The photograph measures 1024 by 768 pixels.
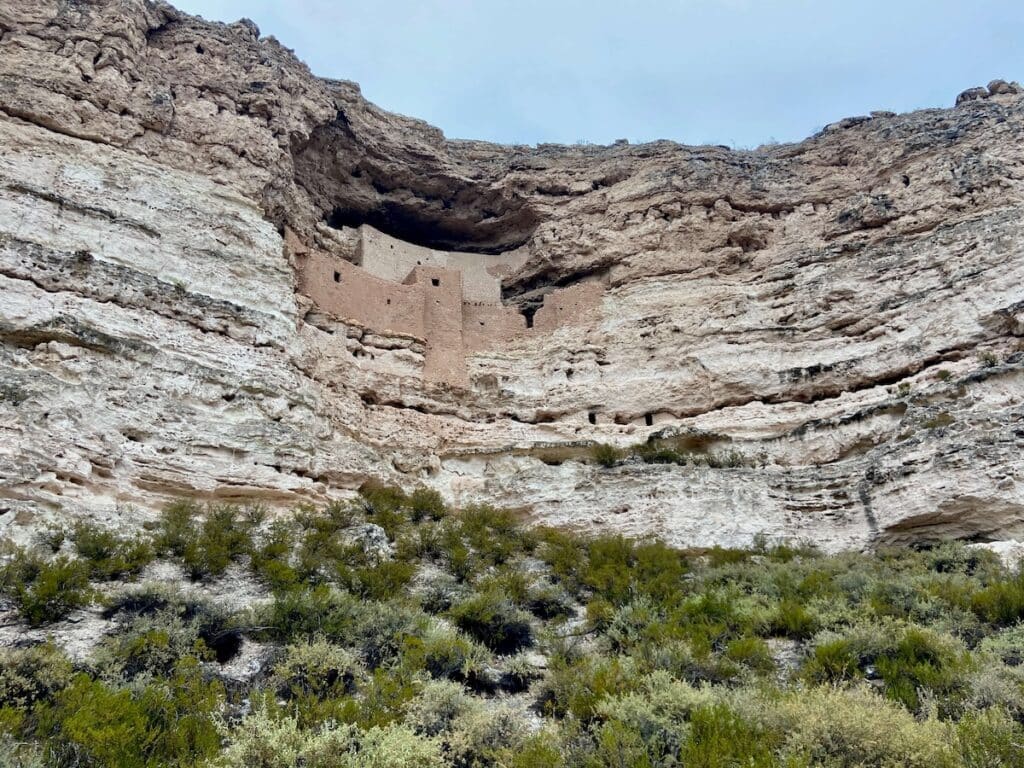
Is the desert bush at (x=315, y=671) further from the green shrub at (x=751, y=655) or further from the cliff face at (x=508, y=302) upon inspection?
the cliff face at (x=508, y=302)

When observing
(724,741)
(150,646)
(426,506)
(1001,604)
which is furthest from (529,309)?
(724,741)

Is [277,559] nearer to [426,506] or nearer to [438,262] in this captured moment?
[426,506]

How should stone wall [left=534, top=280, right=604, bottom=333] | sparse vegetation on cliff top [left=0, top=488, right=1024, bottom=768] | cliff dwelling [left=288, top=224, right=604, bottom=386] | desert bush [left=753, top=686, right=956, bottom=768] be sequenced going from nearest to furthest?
desert bush [left=753, top=686, right=956, bottom=768] < sparse vegetation on cliff top [left=0, top=488, right=1024, bottom=768] < cliff dwelling [left=288, top=224, right=604, bottom=386] < stone wall [left=534, top=280, right=604, bottom=333]

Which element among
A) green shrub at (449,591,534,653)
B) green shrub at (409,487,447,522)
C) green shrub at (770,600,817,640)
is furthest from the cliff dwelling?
green shrub at (770,600,817,640)

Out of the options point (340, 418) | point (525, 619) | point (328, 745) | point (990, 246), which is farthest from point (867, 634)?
point (990, 246)

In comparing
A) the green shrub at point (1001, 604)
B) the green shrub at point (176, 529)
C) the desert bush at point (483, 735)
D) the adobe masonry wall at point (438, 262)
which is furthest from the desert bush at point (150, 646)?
the adobe masonry wall at point (438, 262)

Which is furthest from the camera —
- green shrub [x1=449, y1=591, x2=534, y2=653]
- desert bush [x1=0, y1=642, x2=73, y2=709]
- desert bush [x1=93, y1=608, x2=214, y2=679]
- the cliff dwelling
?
the cliff dwelling

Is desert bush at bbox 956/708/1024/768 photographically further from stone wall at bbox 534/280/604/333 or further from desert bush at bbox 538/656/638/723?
stone wall at bbox 534/280/604/333

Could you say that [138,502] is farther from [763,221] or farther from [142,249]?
[763,221]

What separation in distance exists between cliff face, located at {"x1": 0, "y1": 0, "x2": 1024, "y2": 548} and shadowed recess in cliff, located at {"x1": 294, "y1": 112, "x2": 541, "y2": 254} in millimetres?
76

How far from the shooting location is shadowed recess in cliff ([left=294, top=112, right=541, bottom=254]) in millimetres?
19094

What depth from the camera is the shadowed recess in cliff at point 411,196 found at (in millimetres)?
19094

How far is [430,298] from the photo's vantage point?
54.6 ft

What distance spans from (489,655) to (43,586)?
357 centimetres
